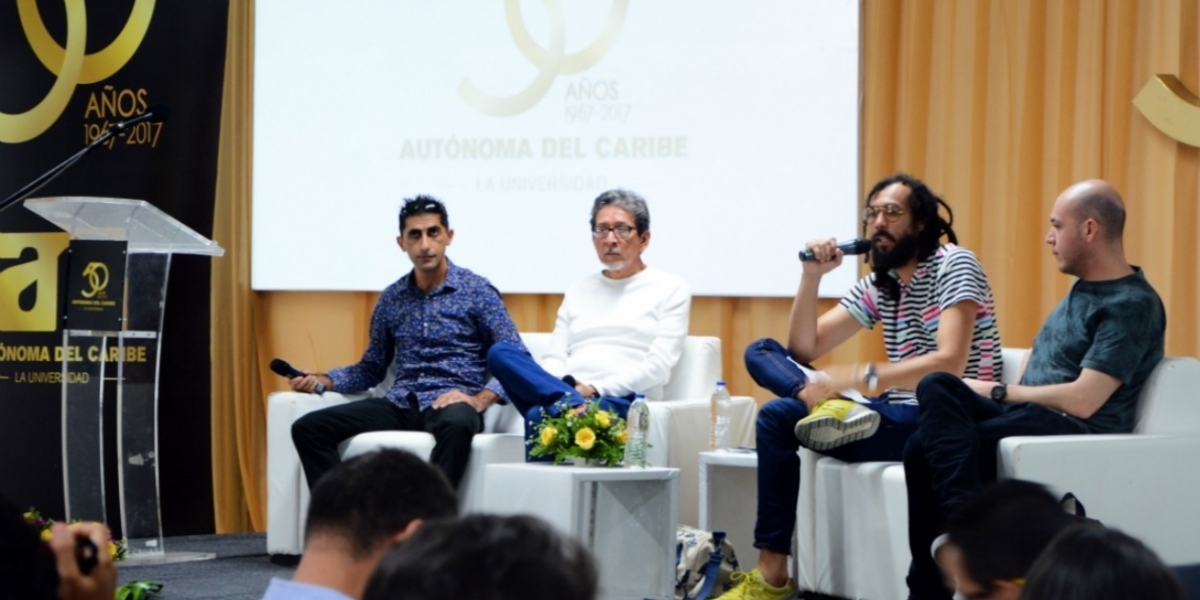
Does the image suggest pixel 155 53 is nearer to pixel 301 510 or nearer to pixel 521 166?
pixel 521 166

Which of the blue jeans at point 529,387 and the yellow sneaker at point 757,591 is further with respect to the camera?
the blue jeans at point 529,387

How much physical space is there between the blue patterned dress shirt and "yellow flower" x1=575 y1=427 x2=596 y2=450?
2.93 ft

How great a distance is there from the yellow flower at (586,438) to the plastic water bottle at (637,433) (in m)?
0.12

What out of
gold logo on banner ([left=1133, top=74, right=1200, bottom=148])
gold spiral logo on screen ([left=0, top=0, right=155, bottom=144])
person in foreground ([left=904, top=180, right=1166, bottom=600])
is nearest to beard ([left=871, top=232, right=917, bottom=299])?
person in foreground ([left=904, top=180, right=1166, bottom=600])

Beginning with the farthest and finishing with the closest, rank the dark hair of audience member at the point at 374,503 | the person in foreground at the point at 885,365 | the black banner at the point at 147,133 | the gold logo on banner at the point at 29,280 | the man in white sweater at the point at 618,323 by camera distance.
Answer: the black banner at the point at 147,133 < the gold logo on banner at the point at 29,280 < the man in white sweater at the point at 618,323 < the person in foreground at the point at 885,365 < the dark hair of audience member at the point at 374,503

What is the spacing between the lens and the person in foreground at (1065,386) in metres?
3.22

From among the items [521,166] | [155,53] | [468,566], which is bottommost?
[468,566]

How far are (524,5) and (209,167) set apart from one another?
1.51 meters

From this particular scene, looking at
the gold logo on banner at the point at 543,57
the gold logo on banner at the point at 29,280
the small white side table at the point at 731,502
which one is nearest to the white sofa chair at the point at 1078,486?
the small white side table at the point at 731,502

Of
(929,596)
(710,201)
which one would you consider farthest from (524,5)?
(929,596)

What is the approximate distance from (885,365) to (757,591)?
684 millimetres

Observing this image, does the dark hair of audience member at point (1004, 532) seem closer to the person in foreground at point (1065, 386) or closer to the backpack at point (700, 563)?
the person in foreground at point (1065, 386)

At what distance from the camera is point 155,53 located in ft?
19.2

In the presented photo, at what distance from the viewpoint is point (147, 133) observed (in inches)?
231
